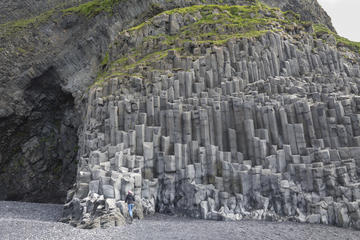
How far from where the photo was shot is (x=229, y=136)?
1631cm

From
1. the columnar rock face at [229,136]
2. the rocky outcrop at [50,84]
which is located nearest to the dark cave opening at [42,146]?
the rocky outcrop at [50,84]

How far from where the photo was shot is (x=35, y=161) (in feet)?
102

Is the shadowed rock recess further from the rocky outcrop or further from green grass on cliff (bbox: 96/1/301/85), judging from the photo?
the rocky outcrop

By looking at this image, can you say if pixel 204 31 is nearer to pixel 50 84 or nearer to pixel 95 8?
pixel 95 8

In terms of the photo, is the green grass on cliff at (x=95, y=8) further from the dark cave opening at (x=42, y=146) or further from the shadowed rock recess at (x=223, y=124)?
the shadowed rock recess at (x=223, y=124)

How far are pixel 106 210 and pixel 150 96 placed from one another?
7.83 m

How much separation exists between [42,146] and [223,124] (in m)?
22.4

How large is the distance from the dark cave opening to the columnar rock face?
504 inches

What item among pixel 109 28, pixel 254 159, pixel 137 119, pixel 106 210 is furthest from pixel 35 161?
pixel 254 159

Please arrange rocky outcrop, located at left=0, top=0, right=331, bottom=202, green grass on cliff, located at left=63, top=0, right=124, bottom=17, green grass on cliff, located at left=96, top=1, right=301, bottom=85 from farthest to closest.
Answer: green grass on cliff, located at left=63, top=0, right=124, bottom=17 < rocky outcrop, located at left=0, top=0, right=331, bottom=202 < green grass on cliff, located at left=96, top=1, right=301, bottom=85

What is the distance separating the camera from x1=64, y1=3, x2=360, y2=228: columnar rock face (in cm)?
1384

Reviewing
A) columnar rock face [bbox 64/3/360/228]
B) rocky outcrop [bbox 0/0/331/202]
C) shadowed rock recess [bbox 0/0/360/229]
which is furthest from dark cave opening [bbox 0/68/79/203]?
columnar rock face [bbox 64/3/360/228]

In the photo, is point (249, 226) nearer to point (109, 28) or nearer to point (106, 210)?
point (106, 210)

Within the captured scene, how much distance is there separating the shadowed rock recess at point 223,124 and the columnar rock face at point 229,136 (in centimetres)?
6
